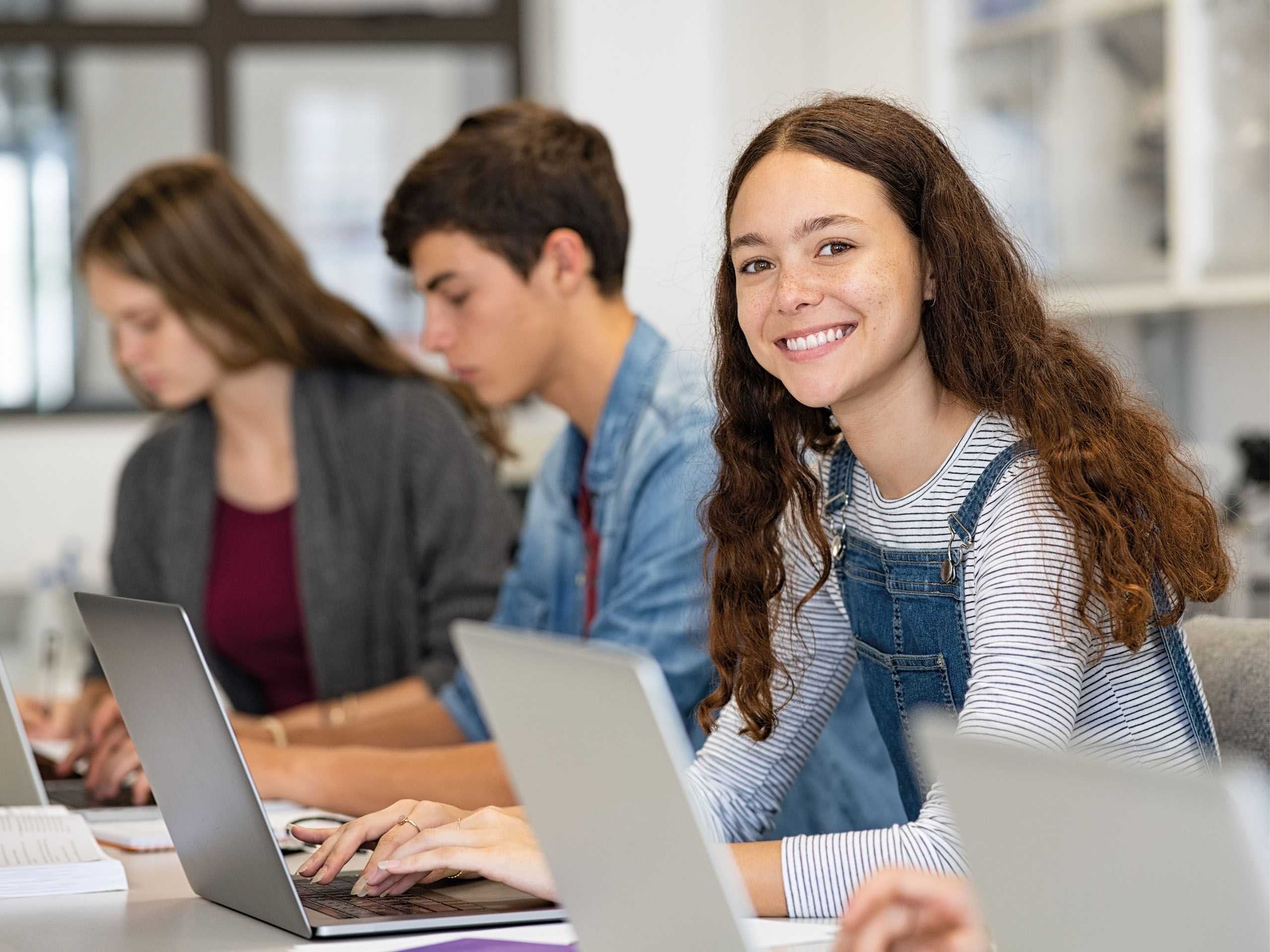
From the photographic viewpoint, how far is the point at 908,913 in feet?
2.50

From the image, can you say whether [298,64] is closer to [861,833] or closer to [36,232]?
[36,232]

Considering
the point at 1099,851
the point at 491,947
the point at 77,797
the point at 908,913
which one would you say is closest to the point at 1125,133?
the point at 77,797

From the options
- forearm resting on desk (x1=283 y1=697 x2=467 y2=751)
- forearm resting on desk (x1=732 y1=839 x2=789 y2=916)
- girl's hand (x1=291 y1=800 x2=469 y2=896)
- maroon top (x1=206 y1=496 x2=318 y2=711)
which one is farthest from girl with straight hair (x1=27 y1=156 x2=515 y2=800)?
forearm resting on desk (x1=732 y1=839 x2=789 y2=916)

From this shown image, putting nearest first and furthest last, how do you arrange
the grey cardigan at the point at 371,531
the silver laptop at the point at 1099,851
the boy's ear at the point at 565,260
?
the silver laptop at the point at 1099,851 < the boy's ear at the point at 565,260 < the grey cardigan at the point at 371,531

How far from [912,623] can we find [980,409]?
0.55 ft

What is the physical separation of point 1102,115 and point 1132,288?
12.8 inches

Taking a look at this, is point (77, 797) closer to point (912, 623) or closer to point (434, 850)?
point (434, 850)

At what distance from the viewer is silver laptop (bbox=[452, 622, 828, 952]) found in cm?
73

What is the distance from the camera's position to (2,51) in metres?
4.21

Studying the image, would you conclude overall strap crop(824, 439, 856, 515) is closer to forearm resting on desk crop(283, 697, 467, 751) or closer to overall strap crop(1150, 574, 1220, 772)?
overall strap crop(1150, 574, 1220, 772)

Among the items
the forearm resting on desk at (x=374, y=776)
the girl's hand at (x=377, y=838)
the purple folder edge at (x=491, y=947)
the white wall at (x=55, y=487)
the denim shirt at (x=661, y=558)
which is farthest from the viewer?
the white wall at (x=55, y=487)

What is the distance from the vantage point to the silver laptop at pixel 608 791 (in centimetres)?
73

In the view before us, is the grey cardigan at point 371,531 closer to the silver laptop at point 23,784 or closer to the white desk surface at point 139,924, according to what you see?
the silver laptop at point 23,784

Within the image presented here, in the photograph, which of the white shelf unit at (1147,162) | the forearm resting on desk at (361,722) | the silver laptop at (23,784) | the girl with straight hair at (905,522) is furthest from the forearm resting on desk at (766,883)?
the white shelf unit at (1147,162)
